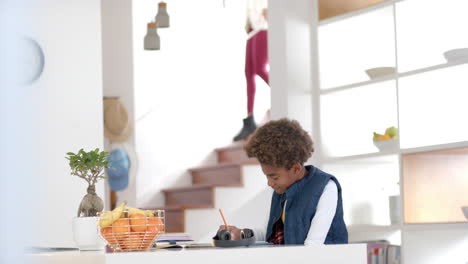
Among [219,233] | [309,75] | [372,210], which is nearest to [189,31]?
[309,75]

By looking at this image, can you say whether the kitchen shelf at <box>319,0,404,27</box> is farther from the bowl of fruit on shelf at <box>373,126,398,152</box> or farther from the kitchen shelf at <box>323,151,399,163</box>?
the kitchen shelf at <box>323,151,399,163</box>

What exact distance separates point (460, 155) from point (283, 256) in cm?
229

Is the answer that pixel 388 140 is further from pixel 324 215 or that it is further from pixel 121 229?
pixel 121 229

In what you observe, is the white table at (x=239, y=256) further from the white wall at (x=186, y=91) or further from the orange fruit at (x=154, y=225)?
the white wall at (x=186, y=91)

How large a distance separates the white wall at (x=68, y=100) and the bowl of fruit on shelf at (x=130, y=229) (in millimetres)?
2646

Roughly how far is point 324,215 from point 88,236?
2.61ft

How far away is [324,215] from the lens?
2434 millimetres

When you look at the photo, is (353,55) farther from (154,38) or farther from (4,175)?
(4,175)

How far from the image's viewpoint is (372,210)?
4.39 metres

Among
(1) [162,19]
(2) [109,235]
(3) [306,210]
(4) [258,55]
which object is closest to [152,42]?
(1) [162,19]

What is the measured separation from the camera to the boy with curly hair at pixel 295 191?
8.14ft

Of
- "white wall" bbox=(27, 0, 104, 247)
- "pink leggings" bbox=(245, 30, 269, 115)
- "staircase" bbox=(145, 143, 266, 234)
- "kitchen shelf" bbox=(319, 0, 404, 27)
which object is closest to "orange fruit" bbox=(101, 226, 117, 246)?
"white wall" bbox=(27, 0, 104, 247)

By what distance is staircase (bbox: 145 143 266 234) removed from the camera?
20.1ft

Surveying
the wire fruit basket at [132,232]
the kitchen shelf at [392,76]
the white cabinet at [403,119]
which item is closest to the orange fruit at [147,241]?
the wire fruit basket at [132,232]
